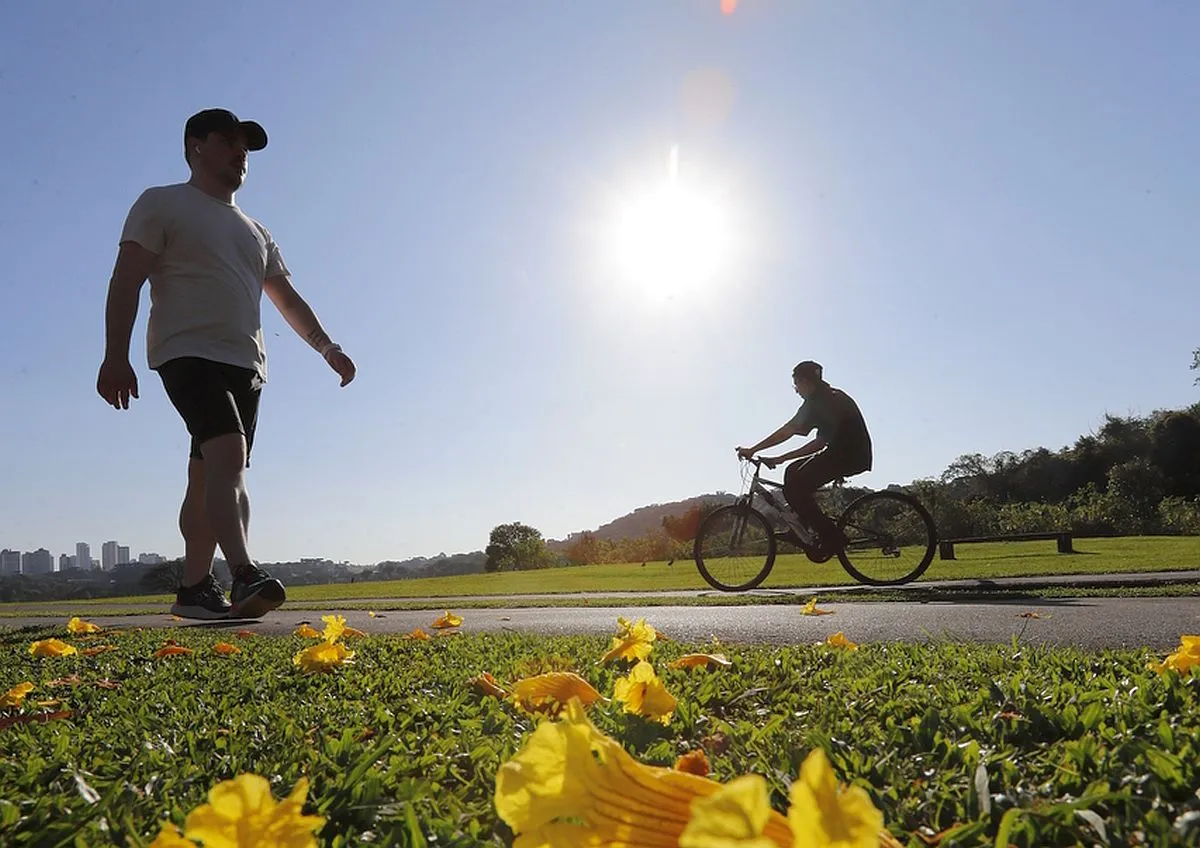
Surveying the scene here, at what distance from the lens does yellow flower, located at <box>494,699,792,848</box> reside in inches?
25.7

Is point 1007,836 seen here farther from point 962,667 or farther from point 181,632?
point 181,632

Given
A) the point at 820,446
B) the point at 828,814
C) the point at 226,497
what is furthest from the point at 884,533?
the point at 828,814

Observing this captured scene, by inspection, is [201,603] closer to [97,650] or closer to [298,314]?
[97,650]

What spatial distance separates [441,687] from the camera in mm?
2303

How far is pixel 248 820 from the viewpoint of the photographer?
2.19 feet

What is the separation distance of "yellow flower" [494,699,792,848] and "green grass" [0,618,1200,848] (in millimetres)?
379

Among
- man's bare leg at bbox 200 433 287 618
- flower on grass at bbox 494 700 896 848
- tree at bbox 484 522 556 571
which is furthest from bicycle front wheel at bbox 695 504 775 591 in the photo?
tree at bbox 484 522 556 571

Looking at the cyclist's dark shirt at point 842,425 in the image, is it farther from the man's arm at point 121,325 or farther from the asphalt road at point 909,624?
the man's arm at point 121,325

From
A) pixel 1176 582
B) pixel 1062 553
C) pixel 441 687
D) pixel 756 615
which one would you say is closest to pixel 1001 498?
pixel 1062 553

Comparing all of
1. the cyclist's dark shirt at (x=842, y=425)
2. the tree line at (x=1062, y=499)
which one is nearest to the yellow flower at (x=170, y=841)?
the cyclist's dark shirt at (x=842, y=425)

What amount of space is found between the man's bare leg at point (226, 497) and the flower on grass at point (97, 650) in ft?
2.09

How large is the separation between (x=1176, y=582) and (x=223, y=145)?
838 centimetres

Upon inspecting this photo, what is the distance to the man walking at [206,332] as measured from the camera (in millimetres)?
4133

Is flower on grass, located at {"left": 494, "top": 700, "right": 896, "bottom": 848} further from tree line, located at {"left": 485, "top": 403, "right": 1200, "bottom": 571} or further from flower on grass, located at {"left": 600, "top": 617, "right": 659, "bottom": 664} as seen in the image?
tree line, located at {"left": 485, "top": 403, "right": 1200, "bottom": 571}
